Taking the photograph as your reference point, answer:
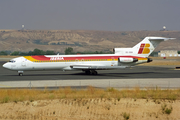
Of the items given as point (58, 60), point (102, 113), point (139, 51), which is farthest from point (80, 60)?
point (102, 113)

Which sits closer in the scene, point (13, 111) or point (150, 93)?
point (13, 111)

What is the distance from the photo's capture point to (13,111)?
19188mm

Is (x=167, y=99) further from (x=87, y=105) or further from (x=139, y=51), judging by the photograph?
(x=139, y=51)

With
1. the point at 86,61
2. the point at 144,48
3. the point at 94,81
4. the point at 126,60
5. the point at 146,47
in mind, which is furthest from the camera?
the point at 146,47

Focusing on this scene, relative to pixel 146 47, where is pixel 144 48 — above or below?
below

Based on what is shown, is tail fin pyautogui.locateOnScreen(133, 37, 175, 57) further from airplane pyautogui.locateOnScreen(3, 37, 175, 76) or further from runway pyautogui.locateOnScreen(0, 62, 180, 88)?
runway pyautogui.locateOnScreen(0, 62, 180, 88)

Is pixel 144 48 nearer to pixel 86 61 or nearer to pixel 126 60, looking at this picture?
pixel 126 60

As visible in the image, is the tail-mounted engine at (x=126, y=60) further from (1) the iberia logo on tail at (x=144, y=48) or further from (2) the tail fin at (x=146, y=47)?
(1) the iberia logo on tail at (x=144, y=48)

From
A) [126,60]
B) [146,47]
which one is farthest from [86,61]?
[146,47]

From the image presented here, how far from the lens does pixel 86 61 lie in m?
42.0

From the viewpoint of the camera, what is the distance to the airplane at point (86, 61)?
4041 cm

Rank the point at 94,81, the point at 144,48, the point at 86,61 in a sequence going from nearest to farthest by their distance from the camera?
the point at 94,81, the point at 86,61, the point at 144,48

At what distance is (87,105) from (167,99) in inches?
252

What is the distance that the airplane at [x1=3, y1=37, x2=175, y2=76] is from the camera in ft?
133
